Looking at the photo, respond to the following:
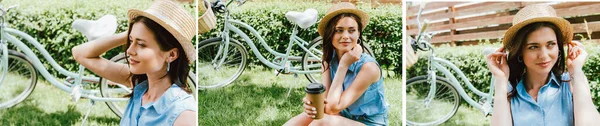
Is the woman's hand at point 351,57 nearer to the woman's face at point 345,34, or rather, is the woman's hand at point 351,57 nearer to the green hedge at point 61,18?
the woman's face at point 345,34

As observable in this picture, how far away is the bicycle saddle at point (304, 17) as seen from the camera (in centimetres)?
319

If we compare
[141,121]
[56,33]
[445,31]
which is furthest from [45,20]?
[445,31]

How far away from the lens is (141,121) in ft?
10.1

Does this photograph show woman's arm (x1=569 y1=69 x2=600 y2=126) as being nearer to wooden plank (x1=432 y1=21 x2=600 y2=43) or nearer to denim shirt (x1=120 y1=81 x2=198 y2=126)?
wooden plank (x1=432 y1=21 x2=600 y2=43)

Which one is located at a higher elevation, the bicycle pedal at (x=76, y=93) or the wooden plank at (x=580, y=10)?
the wooden plank at (x=580, y=10)

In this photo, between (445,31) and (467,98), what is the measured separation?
0.56m

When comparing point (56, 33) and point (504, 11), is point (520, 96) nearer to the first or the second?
point (504, 11)

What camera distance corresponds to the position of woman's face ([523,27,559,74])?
3160 mm

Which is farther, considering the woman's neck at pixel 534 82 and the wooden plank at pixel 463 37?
the wooden plank at pixel 463 37

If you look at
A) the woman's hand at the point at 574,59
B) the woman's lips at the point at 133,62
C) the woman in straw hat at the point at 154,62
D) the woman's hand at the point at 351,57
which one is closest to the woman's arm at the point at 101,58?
the woman in straw hat at the point at 154,62

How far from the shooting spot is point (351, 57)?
10.3 feet

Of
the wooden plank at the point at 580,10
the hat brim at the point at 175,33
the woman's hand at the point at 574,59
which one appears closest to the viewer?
the hat brim at the point at 175,33

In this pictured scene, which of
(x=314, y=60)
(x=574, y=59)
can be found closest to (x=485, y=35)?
(x=574, y=59)

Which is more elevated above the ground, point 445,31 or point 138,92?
point 445,31
